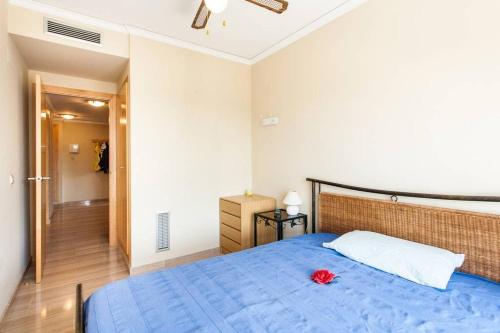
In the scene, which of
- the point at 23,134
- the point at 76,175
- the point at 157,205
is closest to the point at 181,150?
the point at 157,205

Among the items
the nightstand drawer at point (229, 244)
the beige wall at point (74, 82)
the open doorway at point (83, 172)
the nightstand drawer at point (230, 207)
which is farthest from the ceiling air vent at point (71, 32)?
the nightstand drawer at point (229, 244)

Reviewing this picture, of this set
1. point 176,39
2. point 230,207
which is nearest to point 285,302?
point 230,207

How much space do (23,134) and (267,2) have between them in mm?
2848

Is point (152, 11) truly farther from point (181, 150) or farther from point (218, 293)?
point (218, 293)

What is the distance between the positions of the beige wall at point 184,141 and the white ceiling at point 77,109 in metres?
1.90

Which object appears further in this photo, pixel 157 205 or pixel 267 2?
pixel 157 205

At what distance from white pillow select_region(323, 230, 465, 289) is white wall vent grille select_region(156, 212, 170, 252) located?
1900 mm

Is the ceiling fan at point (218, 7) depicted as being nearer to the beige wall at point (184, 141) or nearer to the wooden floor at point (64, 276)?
the beige wall at point (184, 141)

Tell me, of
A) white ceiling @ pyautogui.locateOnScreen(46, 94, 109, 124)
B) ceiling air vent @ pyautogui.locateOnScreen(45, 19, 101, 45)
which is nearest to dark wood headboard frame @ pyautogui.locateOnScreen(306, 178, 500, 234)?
ceiling air vent @ pyautogui.locateOnScreen(45, 19, 101, 45)

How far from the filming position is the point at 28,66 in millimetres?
3098

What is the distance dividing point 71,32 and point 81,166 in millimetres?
5623

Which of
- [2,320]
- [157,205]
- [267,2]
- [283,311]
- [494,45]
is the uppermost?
[267,2]

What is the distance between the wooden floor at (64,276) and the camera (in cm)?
204

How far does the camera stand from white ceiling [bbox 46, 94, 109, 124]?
14.6 feet
